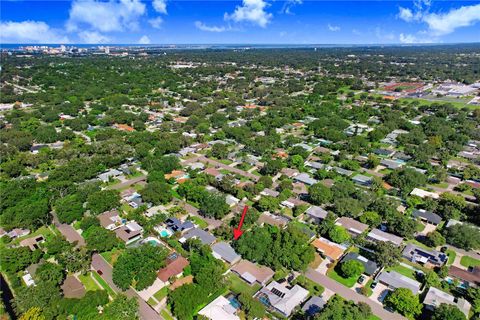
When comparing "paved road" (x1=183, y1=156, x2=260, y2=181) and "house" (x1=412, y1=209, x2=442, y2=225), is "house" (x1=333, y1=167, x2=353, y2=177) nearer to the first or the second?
"house" (x1=412, y1=209, x2=442, y2=225)

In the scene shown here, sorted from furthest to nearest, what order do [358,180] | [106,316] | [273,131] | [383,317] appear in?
[273,131] → [358,180] → [383,317] → [106,316]

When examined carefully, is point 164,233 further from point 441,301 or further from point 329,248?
point 441,301

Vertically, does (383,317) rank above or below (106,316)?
below

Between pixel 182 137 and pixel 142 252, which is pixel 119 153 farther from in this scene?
pixel 142 252

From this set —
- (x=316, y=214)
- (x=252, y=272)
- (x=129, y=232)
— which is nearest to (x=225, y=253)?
(x=252, y=272)

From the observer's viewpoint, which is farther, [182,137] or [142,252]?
[182,137]

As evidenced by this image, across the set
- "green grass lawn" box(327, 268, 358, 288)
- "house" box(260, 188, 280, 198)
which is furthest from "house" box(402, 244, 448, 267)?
"house" box(260, 188, 280, 198)

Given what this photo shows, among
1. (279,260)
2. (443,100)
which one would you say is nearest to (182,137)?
(279,260)

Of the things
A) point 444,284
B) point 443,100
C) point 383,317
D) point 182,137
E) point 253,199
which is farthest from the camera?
point 443,100
